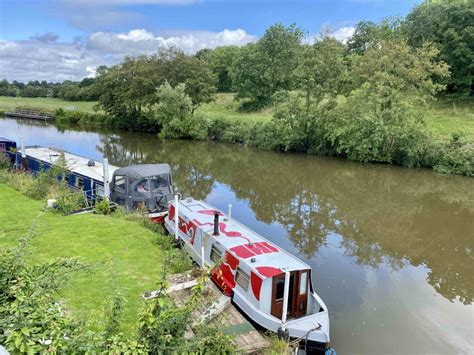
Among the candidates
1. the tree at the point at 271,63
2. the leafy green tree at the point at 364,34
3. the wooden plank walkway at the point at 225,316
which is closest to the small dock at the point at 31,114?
the tree at the point at 271,63

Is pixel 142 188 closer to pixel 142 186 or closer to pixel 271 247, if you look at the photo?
pixel 142 186

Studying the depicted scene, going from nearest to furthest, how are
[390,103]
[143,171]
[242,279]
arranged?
1. [242,279]
2. [143,171]
3. [390,103]

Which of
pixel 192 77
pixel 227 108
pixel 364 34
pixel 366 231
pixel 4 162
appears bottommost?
pixel 366 231

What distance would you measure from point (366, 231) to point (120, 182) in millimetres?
10178

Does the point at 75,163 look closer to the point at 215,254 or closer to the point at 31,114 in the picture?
the point at 215,254

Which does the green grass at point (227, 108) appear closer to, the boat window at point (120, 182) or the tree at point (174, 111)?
the tree at point (174, 111)

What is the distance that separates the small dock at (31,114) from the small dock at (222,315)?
63.3 meters

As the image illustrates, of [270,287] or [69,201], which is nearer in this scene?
[270,287]

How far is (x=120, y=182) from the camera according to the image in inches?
553

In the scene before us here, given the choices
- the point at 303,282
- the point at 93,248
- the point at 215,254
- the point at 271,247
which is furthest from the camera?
the point at 93,248

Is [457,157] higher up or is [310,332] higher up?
[457,157]

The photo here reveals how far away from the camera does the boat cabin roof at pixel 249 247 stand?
303 inches

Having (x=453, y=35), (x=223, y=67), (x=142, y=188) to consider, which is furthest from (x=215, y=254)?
(x=223, y=67)

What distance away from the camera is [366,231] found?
15219mm
